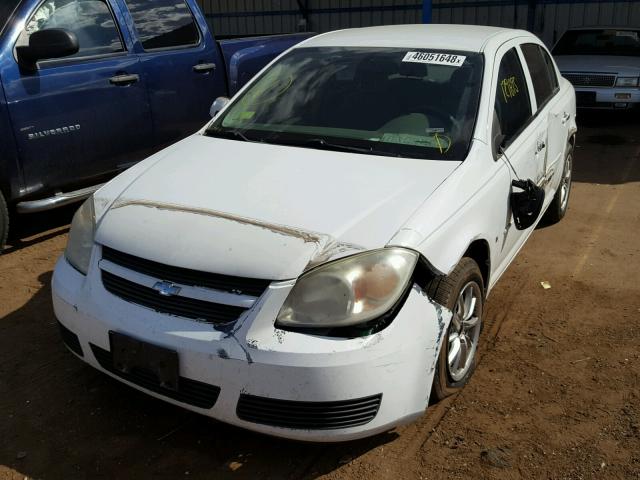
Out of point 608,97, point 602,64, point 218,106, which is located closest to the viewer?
point 218,106

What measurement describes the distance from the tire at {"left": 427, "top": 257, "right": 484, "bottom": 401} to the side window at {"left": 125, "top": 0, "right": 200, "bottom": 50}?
12.1 ft

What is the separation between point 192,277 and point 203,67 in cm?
383

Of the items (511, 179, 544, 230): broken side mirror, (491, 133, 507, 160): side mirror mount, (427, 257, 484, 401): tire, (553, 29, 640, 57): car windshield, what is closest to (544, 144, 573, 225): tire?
(511, 179, 544, 230): broken side mirror

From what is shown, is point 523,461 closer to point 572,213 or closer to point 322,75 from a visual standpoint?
point 322,75

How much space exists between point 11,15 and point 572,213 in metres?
4.81

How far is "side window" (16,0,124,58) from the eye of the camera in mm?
4859

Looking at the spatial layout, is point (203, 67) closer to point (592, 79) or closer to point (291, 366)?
point (291, 366)

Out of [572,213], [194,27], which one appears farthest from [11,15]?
[572,213]

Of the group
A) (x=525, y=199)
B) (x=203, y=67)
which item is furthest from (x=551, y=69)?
(x=203, y=67)

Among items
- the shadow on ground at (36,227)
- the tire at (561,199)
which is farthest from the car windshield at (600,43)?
the shadow on ground at (36,227)

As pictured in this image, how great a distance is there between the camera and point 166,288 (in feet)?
8.58

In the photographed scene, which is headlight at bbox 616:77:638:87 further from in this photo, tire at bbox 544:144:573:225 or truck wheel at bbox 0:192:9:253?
truck wheel at bbox 0:192:9:253

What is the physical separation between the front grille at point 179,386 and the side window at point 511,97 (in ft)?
6.88

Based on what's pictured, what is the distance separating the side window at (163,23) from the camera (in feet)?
18.2
